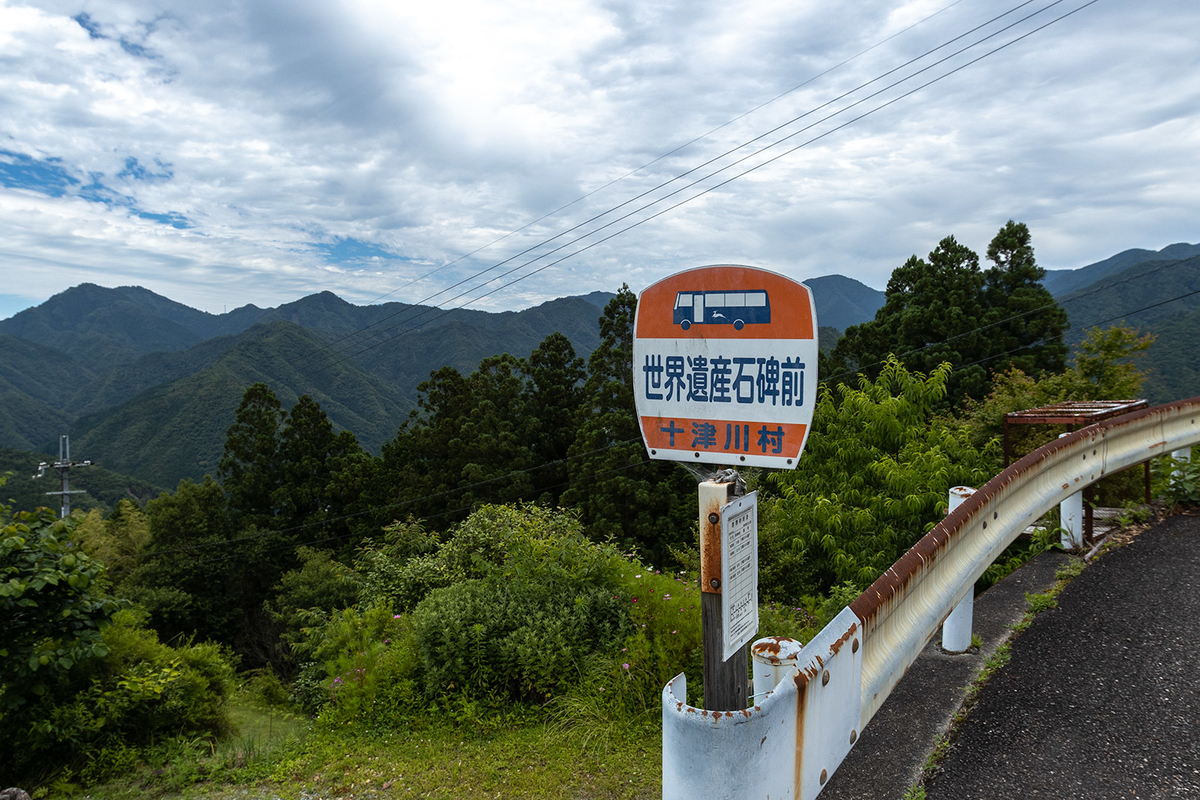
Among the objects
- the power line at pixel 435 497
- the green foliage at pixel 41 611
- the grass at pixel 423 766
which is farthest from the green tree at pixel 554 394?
the grass at pixel 423 766

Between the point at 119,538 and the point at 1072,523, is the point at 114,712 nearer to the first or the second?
the point at 1072,523

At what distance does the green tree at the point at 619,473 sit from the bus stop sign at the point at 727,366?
21.3 meters

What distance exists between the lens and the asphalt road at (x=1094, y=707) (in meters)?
2.22

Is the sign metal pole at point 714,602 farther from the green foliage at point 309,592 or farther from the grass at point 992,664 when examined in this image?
Result: the green foliage at point 309,592

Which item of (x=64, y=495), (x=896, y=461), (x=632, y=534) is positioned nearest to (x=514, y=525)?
(x=896, y=461)

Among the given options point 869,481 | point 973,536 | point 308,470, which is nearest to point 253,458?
point 308,470

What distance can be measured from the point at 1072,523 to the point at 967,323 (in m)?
23.9

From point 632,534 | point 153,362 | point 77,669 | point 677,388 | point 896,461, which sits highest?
point 153,362

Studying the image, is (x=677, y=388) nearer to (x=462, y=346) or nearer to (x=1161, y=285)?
(x=1161, y=285)

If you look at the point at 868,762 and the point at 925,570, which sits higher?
the point at 925,570

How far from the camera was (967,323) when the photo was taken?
25.4 m

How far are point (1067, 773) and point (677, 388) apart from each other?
192 centimetres

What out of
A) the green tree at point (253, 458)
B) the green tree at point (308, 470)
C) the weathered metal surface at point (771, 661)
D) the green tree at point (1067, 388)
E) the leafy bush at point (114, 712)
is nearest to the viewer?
the weathered metal surface at point (771, 661)

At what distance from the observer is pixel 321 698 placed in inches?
242
